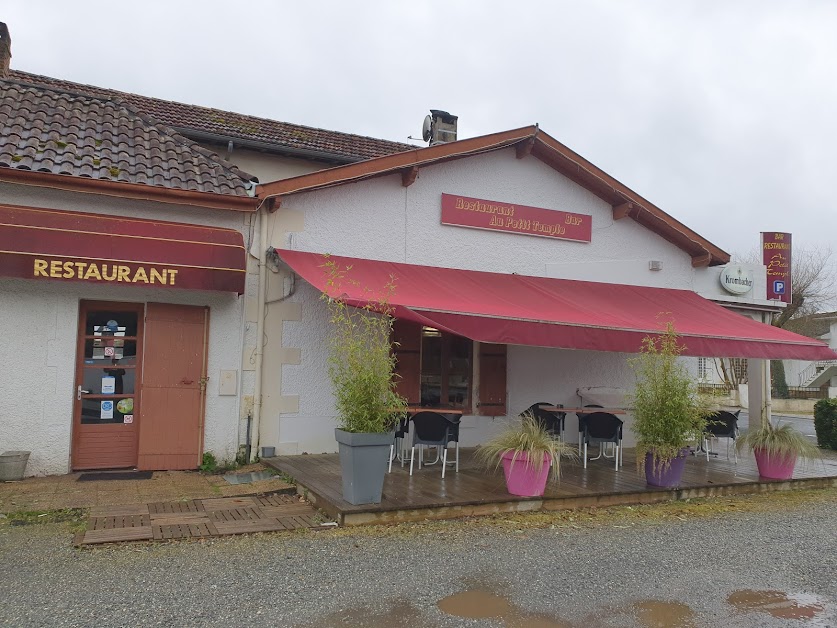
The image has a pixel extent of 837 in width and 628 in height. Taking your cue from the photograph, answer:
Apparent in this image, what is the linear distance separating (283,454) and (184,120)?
5.88 metres

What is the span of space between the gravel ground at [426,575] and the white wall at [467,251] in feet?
11.3

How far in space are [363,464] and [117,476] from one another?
3.54 metres

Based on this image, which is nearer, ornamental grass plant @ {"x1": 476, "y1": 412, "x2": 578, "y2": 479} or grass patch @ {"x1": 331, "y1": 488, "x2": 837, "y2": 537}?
grass patch @ {"x1": 331, "y1": 488, "x2": 837, "y2": 537}

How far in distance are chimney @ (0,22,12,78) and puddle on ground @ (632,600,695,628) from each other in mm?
12184

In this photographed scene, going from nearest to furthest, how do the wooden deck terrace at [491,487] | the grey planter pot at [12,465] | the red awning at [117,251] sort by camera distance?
the wooden deck terrace at [491,487] → the red awning at [117,251] → the grey planter pot at [12,465]

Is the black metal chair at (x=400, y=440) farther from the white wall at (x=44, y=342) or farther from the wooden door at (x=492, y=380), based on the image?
the white wall at (x=44, y=342)

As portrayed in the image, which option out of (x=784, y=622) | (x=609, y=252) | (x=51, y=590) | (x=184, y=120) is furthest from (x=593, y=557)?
(x=184, y=120)

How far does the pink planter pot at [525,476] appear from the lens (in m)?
7.07

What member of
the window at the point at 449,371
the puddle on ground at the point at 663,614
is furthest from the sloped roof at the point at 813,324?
the puddle on ground at the point at 663,614

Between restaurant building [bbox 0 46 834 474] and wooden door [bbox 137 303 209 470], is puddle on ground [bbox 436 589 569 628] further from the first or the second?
wooden door [bbox 137 303 209 470]

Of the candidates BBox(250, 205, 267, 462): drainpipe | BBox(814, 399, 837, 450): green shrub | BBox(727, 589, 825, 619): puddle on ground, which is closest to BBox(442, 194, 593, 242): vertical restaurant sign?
BBox(250, 205, 267, 462): drainpipe

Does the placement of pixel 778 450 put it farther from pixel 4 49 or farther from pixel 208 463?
pixel 4 49

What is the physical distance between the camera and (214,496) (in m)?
7.38

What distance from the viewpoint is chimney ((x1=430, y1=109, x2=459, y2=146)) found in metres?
13.1
